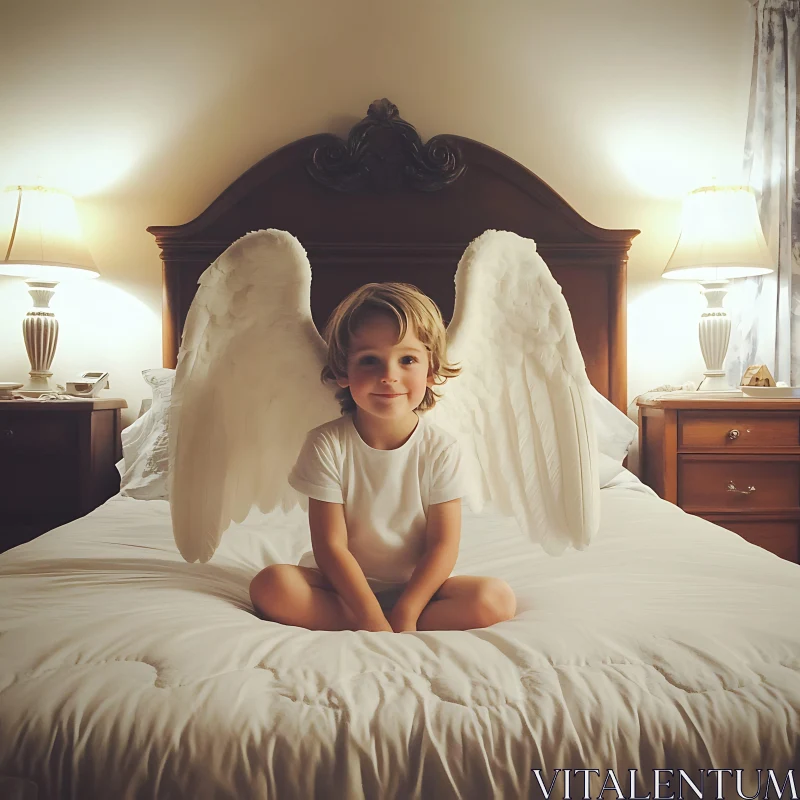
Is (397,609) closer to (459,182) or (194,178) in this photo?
(459,182)

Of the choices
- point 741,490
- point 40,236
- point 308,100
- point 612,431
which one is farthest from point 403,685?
point 308,100

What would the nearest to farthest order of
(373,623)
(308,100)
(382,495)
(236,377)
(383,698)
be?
1. (383,698)
2. (373,623)
3. (382,495)
4. (236,377)
5. (308,100)

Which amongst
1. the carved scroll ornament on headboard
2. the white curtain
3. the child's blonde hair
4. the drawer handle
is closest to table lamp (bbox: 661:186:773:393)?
the white curtain

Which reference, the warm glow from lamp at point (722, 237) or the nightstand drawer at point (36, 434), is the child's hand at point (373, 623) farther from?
the warm glow from lamp at point (722, 237)

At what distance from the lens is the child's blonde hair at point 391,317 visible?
3.31ft

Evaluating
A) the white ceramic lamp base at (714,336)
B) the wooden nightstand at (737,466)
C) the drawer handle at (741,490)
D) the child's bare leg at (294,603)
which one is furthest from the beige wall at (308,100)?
the child's bare leg at (294,603)

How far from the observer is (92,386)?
2.27 m

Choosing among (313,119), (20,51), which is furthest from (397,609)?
(20,51)

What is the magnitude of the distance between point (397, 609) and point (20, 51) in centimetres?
271

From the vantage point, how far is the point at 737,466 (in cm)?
207

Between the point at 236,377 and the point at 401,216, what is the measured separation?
1398mm

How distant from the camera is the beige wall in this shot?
2523 mm

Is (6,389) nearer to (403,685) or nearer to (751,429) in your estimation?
(403,685)

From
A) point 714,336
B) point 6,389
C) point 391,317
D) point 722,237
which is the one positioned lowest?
point 6,389
